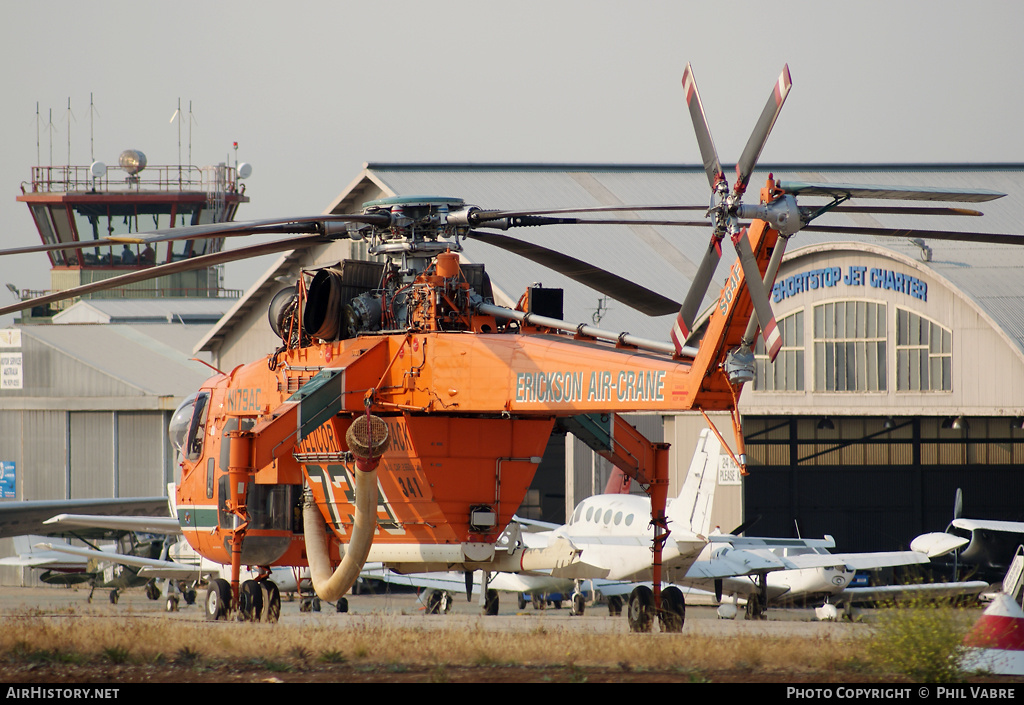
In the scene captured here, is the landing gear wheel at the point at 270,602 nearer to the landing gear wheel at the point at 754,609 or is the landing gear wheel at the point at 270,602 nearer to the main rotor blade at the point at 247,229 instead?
the main rotor blade at the point at 247,229

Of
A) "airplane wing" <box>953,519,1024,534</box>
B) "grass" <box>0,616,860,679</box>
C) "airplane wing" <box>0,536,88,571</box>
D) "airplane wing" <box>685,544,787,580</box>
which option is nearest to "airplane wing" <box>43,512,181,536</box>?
"airplane wing" <box>0,536,88,571</box>

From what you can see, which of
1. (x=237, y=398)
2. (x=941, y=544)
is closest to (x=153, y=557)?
(x=237, y=398)

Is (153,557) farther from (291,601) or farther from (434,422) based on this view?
(434,422)

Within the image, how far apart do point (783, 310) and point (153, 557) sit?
72.6 ft

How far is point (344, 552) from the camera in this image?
66.4ft

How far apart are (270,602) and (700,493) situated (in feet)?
42.0

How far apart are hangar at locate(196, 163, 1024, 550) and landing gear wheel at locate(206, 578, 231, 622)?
1468cm

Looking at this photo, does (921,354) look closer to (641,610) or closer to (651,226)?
(651,226)

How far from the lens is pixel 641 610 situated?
1914cm

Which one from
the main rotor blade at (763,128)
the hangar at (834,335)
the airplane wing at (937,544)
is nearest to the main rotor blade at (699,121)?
the main rotor blade at (763,128)

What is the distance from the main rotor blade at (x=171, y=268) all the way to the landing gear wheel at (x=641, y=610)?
288 inches

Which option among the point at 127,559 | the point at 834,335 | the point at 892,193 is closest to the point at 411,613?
the point at 127,559

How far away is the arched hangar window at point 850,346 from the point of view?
118 feet
